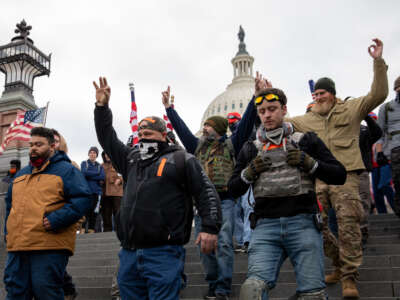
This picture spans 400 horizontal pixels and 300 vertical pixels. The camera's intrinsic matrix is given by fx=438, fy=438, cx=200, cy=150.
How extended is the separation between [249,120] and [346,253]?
5.98 ft

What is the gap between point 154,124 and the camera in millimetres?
3504

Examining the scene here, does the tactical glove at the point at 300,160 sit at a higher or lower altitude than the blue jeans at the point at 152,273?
higher

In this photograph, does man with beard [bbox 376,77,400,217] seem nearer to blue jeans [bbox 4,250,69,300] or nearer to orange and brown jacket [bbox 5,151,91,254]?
orange and brown jacket [bbox 5,151,91,254]

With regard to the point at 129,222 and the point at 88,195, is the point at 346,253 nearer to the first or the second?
the point at 129,222

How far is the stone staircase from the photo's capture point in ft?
15.5

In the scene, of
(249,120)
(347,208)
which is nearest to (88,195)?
(249,120)

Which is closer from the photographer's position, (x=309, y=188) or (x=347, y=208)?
(x=309, y=188)

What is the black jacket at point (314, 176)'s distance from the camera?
3.04m

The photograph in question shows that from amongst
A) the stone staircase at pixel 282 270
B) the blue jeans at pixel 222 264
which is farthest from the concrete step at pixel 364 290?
the blue jeans at pixel 222 264

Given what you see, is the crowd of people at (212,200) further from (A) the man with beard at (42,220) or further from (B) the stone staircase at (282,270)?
(B) the stone staircase at (282,270)

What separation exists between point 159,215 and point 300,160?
1067 millimetres

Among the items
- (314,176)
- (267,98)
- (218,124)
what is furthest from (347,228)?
(218,124)

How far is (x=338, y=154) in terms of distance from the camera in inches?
184

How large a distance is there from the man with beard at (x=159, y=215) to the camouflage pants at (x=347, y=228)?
67.3 inches
